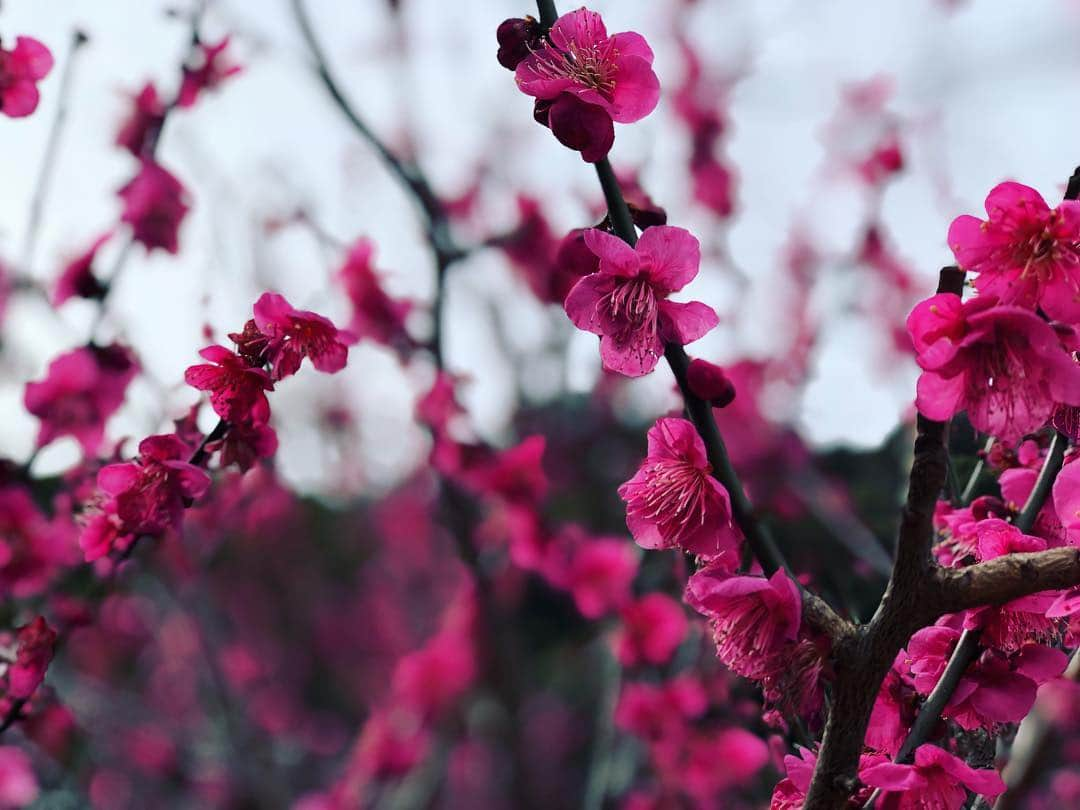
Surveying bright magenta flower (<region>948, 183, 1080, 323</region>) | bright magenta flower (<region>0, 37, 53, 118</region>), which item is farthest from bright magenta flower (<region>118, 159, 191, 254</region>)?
bright magenta flower (<region>948, 183, 1080, 323</region>)

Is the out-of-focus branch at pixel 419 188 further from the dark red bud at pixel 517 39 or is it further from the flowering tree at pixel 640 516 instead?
the dark red bud at pixel 517 39

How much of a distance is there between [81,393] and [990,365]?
5.10 feet

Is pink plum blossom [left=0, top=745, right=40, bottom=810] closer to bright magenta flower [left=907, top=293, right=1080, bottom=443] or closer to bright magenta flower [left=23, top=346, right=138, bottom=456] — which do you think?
bright magenta flower [left=23, top=346, right=138, bottom=456]

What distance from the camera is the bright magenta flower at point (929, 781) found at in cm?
73

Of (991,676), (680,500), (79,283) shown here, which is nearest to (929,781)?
(991,676)

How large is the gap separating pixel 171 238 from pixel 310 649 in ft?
16.1

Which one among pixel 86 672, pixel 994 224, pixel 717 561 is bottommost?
pixel 86 672

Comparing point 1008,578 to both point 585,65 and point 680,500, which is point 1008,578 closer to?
point 680,500

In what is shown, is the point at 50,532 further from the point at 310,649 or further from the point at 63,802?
the point at 310,649

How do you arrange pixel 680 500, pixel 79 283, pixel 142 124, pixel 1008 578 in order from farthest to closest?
pixel 142 124 → pixel 79 283 → pixel 680 500 → pixel 1008 578

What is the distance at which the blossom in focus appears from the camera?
6.41ft

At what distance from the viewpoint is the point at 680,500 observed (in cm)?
80

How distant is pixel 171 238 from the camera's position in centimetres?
197

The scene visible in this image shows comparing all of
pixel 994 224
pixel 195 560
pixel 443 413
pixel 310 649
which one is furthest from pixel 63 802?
pixel 310 649
